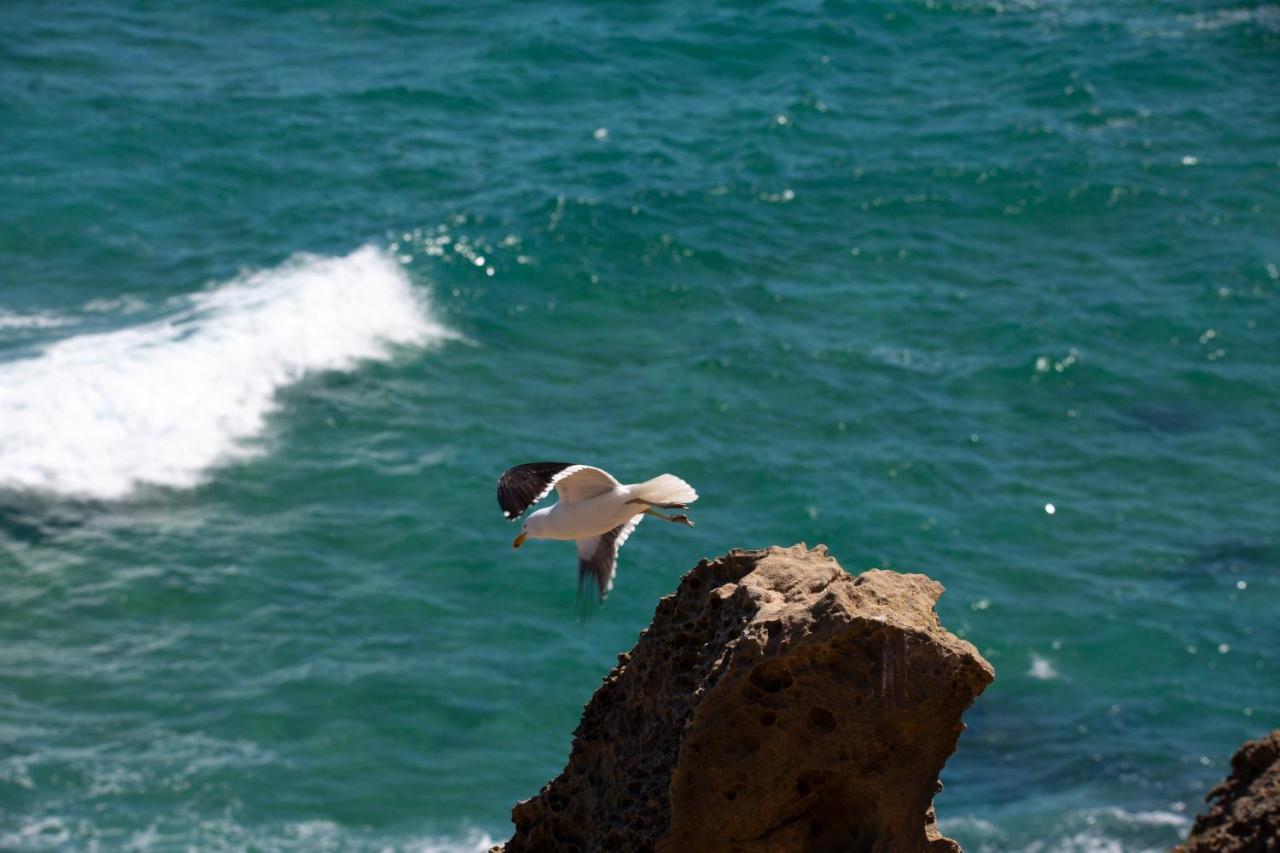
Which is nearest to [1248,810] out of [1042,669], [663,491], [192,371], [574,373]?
[663,491]

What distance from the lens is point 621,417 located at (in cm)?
2486

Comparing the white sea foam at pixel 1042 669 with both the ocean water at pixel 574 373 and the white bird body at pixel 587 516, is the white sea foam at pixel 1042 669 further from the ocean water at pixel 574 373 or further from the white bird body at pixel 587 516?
the white bird body at pixel 587 516

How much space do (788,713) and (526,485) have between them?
218 cm

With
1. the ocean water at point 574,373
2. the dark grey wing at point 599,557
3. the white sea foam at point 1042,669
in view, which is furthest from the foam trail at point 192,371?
the dark grey wing at point 599,557

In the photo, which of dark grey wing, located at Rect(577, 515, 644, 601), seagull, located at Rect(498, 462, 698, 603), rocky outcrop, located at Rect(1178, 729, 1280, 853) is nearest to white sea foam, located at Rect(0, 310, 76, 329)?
dark grey wing, located at Rect(577, 515, 644, 601)

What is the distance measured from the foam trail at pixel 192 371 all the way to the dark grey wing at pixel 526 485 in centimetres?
1585

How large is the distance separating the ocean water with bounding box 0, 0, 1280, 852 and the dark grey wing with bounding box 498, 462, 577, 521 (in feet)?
31.4

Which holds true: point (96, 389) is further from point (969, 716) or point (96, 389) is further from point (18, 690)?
point (969, 716)

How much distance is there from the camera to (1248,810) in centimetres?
796

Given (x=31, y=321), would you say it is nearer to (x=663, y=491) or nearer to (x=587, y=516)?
(x=587, y=516)

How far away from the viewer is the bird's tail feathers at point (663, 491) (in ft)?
30.9

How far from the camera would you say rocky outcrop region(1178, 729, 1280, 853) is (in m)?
7.80

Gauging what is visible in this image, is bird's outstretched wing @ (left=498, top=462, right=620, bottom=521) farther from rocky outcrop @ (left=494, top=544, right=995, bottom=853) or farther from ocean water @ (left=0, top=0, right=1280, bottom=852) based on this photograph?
ocean water @ (left=0, top=0, right=1280, bottom=852)

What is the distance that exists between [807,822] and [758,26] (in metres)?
31.8
